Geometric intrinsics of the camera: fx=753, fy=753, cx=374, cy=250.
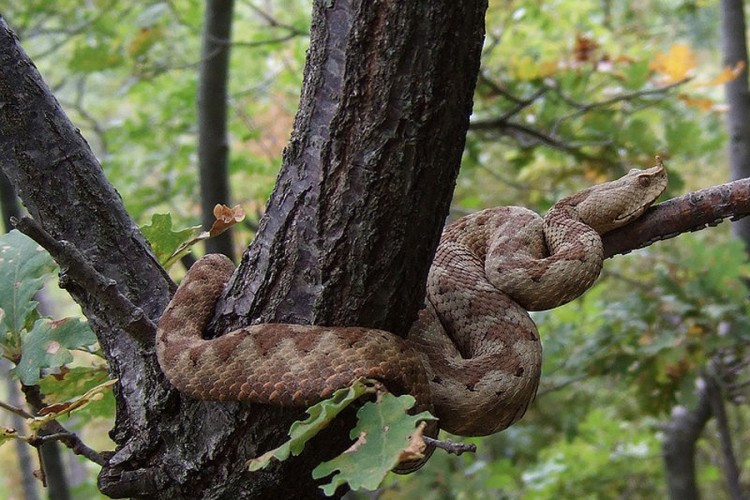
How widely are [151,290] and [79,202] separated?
29 centimetres

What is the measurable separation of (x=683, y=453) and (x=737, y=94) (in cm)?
272

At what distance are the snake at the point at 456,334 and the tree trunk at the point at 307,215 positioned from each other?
0.26ft

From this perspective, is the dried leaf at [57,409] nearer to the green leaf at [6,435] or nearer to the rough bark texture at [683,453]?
the green leaf at [6,435]

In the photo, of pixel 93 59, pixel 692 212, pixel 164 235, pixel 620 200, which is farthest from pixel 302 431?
pixel 93 59

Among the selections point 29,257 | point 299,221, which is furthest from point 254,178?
point 299,221

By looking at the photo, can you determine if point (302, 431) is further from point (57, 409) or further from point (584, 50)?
point (584, 50)

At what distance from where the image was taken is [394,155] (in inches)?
60.1

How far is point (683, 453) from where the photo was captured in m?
5.82

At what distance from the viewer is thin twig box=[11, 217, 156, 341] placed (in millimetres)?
1401

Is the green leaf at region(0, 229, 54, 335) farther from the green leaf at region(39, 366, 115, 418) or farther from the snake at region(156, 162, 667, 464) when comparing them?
the snake at region(156, 162, 667, 464)

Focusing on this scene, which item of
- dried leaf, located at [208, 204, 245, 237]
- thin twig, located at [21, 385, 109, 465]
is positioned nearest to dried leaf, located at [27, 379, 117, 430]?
thin twig, located at [21, 385, 109, 465]

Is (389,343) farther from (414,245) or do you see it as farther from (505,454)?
(505,454)

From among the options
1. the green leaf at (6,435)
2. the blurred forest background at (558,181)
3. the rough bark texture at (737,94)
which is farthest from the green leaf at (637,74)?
the green leaf at (6,435)

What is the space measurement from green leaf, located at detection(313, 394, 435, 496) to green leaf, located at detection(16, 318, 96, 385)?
87 cm
